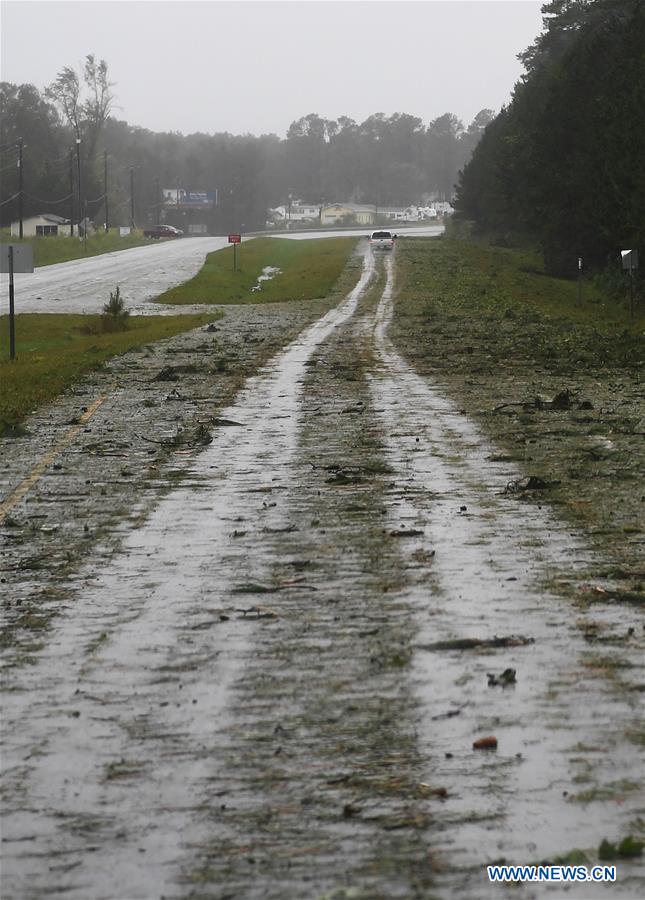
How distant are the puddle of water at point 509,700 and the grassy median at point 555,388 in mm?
507

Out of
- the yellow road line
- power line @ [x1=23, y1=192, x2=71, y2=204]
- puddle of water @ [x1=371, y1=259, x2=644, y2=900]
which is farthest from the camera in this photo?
power line @ [x1=23, y1=192, x2=71, y2=204]

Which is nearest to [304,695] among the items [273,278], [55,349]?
[55,349]

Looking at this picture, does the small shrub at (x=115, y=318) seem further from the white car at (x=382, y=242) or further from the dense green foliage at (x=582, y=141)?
the white car at (x=382, y=242)

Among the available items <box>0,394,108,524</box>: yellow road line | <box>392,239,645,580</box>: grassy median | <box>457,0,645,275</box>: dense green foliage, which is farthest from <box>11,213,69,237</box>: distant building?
<box>0,394,108,524</box>: yellow road line

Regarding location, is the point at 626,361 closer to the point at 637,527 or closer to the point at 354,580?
the point at 637,527

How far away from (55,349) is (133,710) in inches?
1171

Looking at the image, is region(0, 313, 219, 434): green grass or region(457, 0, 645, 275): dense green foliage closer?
region(0, 313, 219, 434): green grass

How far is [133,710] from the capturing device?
228 inches

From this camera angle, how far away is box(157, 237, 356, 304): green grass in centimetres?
5675

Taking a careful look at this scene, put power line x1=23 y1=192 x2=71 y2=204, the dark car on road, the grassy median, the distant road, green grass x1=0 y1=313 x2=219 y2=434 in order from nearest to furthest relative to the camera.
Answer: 1. the grassy median
2. green grass x1=0 y1=313 x2=219 y2=434
3. the distant road
4. power line x1=23 y1=192 x2=71 y2=204
5. the dark car on road

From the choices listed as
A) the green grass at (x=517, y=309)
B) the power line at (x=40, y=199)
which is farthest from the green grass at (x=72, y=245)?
the green grass at (x=517, y=309)

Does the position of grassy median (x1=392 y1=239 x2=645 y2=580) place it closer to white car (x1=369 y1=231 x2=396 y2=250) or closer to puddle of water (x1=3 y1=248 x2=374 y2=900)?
puddle of water (x1=3 y1=248 x2=374 y2=900)

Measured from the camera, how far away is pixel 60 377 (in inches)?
932

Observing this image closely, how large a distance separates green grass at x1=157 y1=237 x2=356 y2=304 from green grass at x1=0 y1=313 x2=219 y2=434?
10345 millimetres
